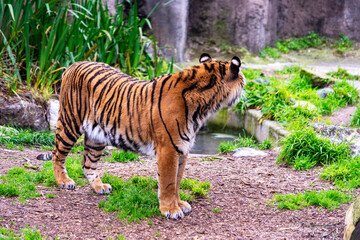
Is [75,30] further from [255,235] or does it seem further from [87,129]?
[255,235]

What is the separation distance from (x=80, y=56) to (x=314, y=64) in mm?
7858

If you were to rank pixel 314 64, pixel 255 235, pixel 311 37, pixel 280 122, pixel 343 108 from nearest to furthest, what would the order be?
pixel 255 235 → pixel 280 122 → pixel 343 108 → pixel 314 64 → pixel 311 37

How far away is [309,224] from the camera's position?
12.2ft

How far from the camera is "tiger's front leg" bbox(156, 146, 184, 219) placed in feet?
12.2

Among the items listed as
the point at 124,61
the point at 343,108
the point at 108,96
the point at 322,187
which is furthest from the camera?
the point at 124,61

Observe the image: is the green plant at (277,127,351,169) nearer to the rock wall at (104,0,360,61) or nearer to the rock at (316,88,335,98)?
the rock at (316,88,335,98)

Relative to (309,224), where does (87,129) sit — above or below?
above

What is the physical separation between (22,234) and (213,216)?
5.48 ft


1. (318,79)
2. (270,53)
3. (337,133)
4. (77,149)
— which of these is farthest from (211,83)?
(270,53)

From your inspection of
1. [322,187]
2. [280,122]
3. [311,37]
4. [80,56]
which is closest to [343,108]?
[280,122]

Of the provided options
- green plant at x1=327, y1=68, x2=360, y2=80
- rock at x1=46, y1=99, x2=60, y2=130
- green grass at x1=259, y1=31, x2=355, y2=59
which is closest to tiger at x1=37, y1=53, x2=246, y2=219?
rock at x1=46, y1=99, x2=60, y2=130

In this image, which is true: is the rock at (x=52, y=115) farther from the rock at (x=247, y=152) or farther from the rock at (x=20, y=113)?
the rock at (x=247, y=152)

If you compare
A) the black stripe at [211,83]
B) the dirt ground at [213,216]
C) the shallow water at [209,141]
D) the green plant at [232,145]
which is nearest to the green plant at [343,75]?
the shallow water at [209,141]

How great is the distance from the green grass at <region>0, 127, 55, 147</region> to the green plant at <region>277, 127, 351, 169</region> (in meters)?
3.27
